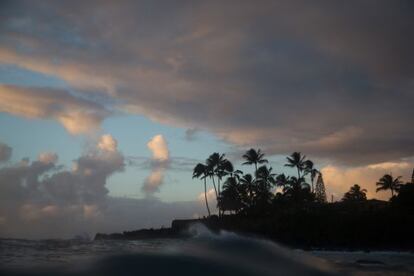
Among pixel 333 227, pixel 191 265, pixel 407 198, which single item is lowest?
pixel 191 265

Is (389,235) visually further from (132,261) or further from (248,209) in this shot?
(132,261)

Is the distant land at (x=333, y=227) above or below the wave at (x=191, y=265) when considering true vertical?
above

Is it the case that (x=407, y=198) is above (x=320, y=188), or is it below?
below

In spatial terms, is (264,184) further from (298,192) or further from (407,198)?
(407,198)

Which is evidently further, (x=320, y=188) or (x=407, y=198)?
(x=320, y=188)

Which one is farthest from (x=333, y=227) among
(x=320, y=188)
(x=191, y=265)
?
(x=191, y=265)


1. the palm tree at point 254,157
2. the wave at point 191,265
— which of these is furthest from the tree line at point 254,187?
the wave at point 191,265

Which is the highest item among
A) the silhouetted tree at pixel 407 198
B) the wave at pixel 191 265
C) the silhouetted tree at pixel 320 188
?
the silhouetted tree at pixel 320 188

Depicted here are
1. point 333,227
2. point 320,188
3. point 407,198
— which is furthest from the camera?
point 320,188

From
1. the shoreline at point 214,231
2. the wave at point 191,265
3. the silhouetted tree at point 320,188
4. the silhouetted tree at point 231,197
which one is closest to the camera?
the wave at point 191,265

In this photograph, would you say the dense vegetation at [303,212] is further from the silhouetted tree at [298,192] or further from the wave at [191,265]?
the wave at [191,265]

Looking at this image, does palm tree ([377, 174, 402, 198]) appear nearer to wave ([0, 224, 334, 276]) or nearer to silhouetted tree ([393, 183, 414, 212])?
silhouetted tree ([393, 183, 414, 212])

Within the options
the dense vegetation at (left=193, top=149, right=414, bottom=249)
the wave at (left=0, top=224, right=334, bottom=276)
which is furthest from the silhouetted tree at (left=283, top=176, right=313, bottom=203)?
the wave at (left=0, top=224, right=334, bottom=276)

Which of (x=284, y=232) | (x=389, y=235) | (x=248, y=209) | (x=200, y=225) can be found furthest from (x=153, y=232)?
(x=389, y=235)
